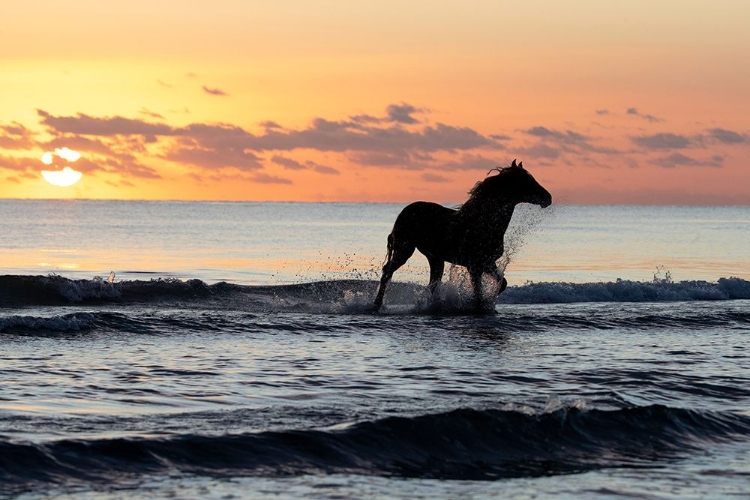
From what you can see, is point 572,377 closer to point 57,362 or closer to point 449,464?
point 449,464

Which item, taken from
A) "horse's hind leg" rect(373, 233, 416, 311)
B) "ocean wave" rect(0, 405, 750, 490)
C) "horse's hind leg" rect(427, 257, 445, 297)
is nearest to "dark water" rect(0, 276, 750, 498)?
"ocean wave" rect(0, 405, 750, 490)

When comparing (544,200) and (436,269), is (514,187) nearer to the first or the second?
(544,200)

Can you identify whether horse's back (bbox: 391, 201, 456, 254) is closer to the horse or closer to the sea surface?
the horse

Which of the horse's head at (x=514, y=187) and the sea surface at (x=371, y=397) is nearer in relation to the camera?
the sea surface at (x=371, y=397)

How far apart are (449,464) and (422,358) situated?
4.24 metres

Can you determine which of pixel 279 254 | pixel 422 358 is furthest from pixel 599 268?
pixel 422 358

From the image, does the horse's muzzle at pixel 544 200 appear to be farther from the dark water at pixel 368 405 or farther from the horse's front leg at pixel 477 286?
the dark water at pixel 368 405

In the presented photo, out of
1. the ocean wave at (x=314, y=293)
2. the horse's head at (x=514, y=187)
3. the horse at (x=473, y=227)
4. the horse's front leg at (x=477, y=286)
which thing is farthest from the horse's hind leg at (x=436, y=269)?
the horse's head at (x=514, y=187)

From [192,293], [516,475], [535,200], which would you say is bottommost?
[516,475]

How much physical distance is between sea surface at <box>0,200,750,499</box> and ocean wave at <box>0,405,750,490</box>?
2 centimetres

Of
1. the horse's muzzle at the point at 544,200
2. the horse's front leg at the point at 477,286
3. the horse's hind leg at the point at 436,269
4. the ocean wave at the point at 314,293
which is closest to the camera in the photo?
the horse's front leg at the point at 477,286

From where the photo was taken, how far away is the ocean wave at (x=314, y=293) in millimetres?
19094

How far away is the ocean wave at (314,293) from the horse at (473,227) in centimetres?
54

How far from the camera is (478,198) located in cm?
1838
